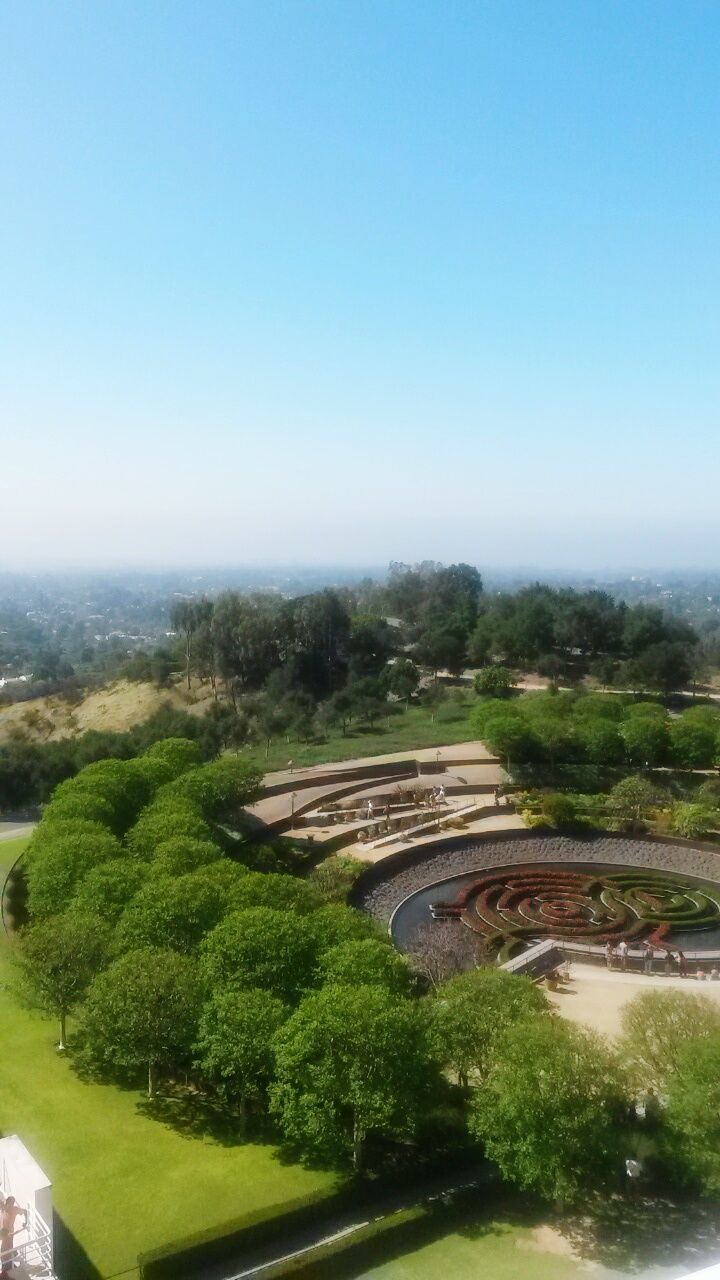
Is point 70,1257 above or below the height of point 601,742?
below

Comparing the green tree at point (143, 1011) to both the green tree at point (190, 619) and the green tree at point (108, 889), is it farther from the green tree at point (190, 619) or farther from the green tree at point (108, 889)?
the green tree at point (190, 619)

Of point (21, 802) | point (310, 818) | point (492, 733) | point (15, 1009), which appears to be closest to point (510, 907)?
point (310, 818)

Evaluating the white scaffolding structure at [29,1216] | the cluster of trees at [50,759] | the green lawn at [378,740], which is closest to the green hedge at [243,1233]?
the white scaffolding structure at [29,1216]

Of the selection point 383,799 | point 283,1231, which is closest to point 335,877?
point 383,799

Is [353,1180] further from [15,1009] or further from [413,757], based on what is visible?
[413,757]

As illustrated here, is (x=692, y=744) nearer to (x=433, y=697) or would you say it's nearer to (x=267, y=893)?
(x=433, y=697)
